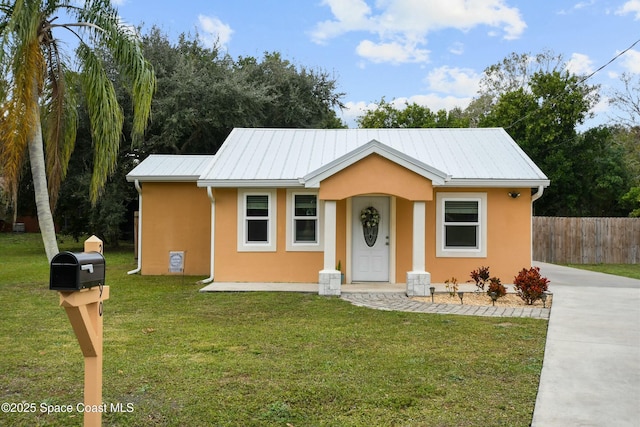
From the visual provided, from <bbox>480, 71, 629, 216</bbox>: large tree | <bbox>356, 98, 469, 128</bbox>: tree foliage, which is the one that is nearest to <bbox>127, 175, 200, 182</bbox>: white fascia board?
<bbox>480, 71, 629, 216</bbox>: large tree

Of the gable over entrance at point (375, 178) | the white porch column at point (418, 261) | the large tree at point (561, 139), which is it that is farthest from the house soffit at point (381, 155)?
the large tree at point (561, 139)

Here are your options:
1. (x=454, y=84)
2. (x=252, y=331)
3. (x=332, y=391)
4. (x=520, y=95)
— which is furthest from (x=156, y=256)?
(x=454, y=84)

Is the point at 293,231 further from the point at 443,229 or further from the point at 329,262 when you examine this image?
the point at 443,229

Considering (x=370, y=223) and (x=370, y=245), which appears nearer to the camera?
(x=370, y=223)

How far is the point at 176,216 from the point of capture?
14062mm

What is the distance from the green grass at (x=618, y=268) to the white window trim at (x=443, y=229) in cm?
630

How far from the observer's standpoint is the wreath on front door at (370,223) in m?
11.9

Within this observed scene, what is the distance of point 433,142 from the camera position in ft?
45.9

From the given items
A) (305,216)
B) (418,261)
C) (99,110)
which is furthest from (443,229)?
(99,110)

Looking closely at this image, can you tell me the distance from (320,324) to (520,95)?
2183 cm

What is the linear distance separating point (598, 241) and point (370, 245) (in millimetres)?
11840

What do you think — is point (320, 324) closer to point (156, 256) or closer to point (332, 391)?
point (332, 391)

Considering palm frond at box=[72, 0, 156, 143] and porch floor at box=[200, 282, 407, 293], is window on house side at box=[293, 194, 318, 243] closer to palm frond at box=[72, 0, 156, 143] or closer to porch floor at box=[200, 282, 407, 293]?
porch floor at box=[200, 282, 407, 293]

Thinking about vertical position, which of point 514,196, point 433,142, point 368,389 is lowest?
point 368,389
